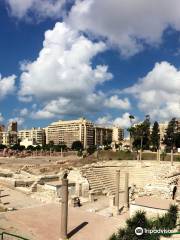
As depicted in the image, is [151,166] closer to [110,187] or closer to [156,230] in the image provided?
[110,187]

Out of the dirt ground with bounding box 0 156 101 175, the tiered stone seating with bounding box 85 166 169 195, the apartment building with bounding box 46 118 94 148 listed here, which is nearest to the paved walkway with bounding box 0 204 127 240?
the tiered stone seating with bounding box 85 166 169 195

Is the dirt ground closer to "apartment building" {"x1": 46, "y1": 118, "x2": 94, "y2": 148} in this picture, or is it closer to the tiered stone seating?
the tiered stone seating

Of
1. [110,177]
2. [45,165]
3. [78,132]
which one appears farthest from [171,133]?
[78,132]

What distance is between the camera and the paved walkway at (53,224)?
1770cm

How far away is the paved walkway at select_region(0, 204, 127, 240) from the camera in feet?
58.1

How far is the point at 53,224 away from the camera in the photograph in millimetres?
19172

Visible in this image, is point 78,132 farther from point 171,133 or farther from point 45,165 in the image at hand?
point 45,165

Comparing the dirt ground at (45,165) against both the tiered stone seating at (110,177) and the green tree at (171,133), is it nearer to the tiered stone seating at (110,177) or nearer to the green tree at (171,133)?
the tiered stone seating at (110,177)

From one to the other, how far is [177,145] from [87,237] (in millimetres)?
64284

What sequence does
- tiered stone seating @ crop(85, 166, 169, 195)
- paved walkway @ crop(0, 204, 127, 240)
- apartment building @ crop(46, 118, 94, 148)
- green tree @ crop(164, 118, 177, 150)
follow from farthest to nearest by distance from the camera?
1. apartment building @ crop(46, 118, 94, 148)
2. green tree @ crop(164, 118, 177, 150)
3. tiered stone seating @ crop(85, 166, 169, 195)
4. paved walkway @ crop(0, 204, 127, 240)

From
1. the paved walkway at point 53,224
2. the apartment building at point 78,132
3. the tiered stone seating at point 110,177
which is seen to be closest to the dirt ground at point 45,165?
the tiered stone seating at point 110,177

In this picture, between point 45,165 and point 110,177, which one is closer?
point 110,177

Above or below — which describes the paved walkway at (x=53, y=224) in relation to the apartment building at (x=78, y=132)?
below

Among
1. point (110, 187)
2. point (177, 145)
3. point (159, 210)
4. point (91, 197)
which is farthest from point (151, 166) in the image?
point (177, 145)
